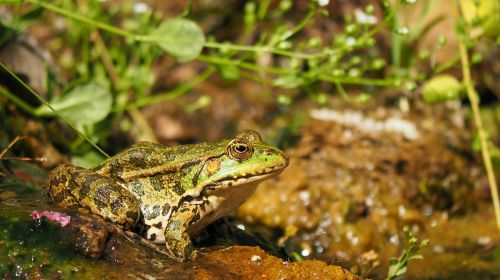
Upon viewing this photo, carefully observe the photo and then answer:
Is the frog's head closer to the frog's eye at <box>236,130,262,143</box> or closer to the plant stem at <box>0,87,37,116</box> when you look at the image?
the frog's eye at <box>236,130,262,143</box>

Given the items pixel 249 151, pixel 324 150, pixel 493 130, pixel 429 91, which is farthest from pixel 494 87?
pixel 249 151

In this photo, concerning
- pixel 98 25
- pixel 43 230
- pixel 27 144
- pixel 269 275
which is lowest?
pixel 269 275

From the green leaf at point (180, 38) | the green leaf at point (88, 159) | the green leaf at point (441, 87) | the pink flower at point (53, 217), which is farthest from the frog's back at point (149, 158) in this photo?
the green leaf at point (441, 87)

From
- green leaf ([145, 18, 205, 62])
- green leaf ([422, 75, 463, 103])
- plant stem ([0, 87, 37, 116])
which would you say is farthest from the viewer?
green leaf ([422, 75, 463, 103])

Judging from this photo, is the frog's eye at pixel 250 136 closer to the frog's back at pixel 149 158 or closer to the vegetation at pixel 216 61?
A: the frog's back at pixel 149 158

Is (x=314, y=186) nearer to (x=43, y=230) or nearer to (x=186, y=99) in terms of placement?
(x=186, y=99)

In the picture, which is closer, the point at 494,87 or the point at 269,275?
the point at 269,275

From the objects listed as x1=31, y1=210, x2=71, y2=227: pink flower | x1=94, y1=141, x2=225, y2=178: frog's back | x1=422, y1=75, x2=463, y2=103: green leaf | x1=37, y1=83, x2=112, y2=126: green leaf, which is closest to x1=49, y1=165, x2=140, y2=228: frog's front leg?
x1=94, y1=141, x2=225, y2=178: frog's back
